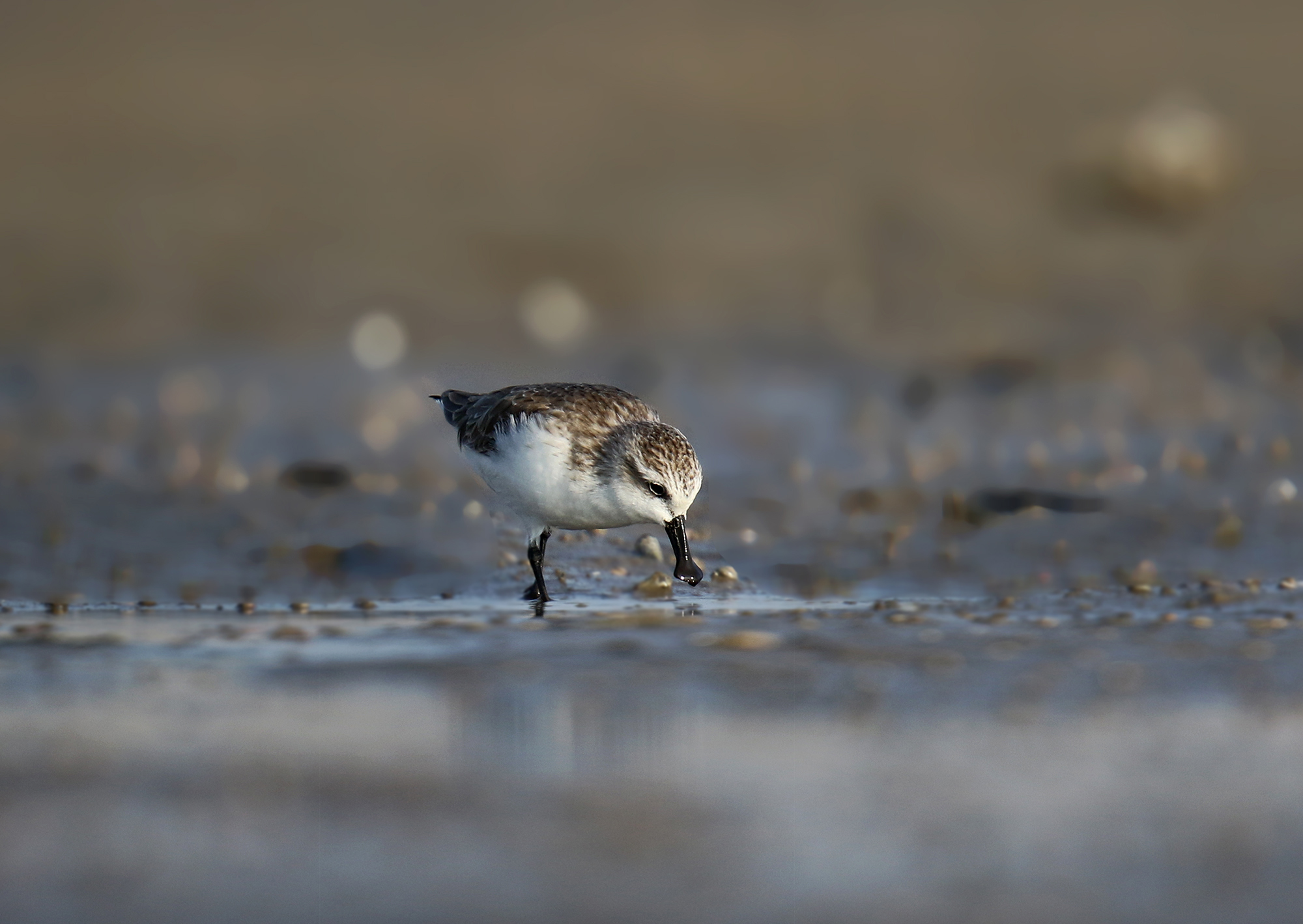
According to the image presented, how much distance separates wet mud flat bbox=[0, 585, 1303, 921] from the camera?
2.98 m

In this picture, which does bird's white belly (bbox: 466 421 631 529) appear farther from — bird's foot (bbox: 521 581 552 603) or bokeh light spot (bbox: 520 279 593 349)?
bokeh light spot (bbox: 520 279 593 349)

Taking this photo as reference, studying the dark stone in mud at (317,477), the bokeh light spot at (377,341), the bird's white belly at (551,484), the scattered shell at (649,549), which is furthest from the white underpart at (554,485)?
the bokeh light spot at (377,341)

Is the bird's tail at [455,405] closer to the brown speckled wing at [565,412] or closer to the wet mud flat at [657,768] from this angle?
the brown speckled wing at [565,412]

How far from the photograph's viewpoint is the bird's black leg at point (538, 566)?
22.8ft

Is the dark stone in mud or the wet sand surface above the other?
the dark stone in mud

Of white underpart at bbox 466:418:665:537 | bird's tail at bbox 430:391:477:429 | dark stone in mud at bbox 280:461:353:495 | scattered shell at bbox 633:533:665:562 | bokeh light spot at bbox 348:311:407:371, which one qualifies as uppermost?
bokeh light spot at bbox 348:311:407:371

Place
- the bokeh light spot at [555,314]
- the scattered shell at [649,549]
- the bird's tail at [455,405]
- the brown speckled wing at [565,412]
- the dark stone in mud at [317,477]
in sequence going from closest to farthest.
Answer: the brown speckled wing at [565,412] → the scattered shell at [649,549] → the bird's tail at [455,405] → the dark stone in mud at [317,477] → the bokeh light spot at [555,314]

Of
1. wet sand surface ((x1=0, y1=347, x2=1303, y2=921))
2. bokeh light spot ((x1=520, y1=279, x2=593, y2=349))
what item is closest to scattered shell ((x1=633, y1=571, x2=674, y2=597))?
wet sand surface ((x1=0, y1=347, x2=1303, y2=921))

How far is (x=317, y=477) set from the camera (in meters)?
8.84

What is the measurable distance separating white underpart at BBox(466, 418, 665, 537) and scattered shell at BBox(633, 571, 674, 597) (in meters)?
0.27

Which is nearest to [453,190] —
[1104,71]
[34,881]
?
[1104,71]

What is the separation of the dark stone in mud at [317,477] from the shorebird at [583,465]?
1.43 meters

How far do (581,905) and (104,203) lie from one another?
1065 centimetres

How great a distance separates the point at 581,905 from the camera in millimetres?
2910
